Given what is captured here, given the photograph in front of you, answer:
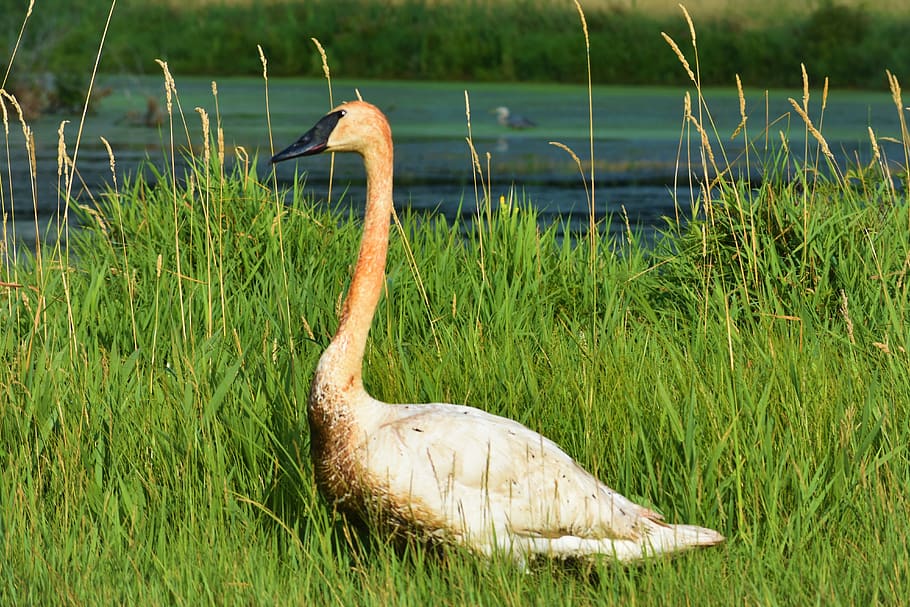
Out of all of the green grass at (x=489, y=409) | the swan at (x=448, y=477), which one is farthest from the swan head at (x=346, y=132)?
the green grass at (x=489, y=409)

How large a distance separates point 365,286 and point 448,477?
619 millimetres

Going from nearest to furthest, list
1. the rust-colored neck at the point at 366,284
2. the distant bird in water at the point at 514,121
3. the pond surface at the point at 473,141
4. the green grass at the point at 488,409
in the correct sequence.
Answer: the green grass at the point at 488,409, the rust-colored neck at the point at 366,284, the pond surface at the point at 473,141, the distant bird in water at the point at 514,121

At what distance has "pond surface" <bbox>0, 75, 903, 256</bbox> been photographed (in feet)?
47.9

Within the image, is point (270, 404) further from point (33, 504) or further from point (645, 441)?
point (645, 441)

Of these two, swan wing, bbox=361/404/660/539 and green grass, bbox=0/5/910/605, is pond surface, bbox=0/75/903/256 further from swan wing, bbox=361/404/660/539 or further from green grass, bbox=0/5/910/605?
swan wing, bbox=361/404/660/539

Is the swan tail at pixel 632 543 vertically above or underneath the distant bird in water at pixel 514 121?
underneath

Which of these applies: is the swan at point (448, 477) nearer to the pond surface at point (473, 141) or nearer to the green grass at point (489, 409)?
the green grass at point (489, 409)

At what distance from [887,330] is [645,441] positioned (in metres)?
1.35

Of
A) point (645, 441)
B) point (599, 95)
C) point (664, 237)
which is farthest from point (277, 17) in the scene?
point (645, 441)

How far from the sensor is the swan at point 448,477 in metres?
3.24

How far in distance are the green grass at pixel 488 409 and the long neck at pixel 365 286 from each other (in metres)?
0.39

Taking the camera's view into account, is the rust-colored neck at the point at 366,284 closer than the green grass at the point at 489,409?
No

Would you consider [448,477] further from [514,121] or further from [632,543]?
[514,121]

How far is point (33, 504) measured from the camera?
3.48 m
